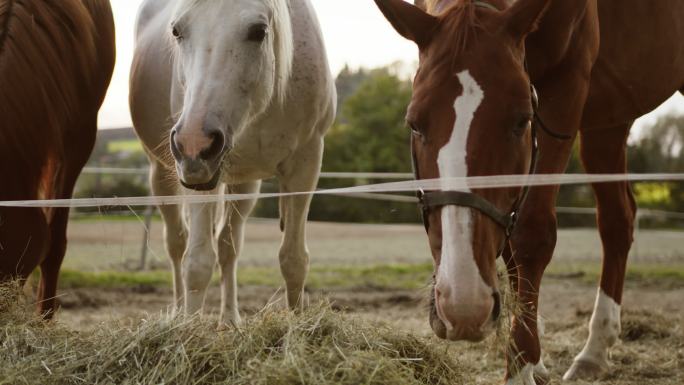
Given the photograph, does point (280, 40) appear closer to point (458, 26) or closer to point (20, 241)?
point (458, 26)

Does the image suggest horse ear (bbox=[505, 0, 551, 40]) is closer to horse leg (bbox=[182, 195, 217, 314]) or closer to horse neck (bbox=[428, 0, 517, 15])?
horse neck (bbox=[428, 0, 517, 15])

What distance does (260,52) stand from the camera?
3.36 metres

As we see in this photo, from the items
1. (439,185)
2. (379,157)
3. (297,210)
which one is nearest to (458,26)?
(439,185)

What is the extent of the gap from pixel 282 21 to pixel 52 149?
1.24 meters

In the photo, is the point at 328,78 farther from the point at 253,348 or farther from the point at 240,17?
the point at 253,348

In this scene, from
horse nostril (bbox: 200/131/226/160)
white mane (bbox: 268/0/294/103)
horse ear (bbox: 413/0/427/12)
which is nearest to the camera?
horse nostril (bbox: 200/131/226/160)

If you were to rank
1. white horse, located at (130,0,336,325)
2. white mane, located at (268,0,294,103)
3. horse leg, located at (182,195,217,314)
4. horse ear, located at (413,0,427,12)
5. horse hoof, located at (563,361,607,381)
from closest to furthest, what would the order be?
white horse, located at (130,0,336,325) → horse ear, located at (413,0,427,12) → white mane, located at (268,0,294,103) → horse leg, located at (182,195,217,314) → horse hoof, located at (563,361,607,381)

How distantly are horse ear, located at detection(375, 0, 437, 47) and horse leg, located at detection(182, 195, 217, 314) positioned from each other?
1.58 m

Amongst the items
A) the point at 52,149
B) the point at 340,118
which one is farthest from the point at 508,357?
the point at 340,118

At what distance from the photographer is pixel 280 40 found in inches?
142

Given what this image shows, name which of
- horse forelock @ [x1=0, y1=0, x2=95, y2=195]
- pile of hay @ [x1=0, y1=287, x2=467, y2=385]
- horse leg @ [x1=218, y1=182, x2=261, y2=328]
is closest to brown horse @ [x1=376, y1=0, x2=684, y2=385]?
pile of hay @ [x1=0, y1=287, x2=467, y2=385]

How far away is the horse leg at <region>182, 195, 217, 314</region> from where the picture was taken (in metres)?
3.78

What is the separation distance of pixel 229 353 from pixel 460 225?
2.95 feet

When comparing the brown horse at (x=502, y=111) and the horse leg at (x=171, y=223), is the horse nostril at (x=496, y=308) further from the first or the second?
the horse leg at (x=171, y=223)
